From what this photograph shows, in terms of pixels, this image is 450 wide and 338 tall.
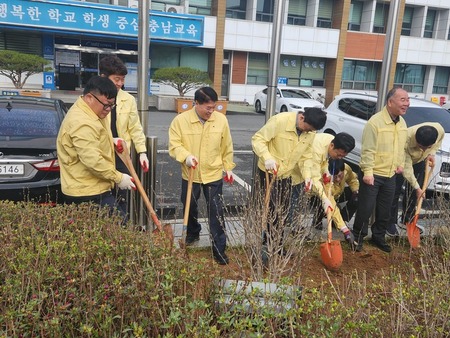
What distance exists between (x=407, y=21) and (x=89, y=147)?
91.8 feet

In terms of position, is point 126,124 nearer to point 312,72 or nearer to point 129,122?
point 129,122

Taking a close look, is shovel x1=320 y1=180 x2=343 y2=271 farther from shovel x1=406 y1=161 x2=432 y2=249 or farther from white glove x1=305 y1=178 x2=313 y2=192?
shovel x1=406 y1=161 x2=432 y2=249

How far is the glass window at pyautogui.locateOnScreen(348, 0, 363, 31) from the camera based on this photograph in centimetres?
2539

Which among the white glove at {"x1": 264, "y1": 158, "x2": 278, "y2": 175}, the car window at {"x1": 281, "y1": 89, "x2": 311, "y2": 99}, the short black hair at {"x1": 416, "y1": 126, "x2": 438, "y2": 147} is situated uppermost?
the short black hair at {"x1": 416, "y1": 126, "x2": 438, "y2": 147}

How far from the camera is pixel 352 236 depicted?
438 centimetres

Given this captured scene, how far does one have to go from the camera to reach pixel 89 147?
10.2 ft

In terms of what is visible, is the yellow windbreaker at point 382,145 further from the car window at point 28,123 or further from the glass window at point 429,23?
the glass window at point 429,23

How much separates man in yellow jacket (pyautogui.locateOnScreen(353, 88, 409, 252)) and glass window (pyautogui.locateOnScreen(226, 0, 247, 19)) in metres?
20.8

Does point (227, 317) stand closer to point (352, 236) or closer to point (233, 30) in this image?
point (352, 236)

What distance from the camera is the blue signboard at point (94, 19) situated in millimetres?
18641

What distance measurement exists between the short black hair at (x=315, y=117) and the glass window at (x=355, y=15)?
79.1ft

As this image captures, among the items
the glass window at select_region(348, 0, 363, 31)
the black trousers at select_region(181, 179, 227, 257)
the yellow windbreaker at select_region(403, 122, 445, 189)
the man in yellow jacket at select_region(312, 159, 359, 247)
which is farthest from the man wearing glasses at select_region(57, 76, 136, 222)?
the glass window at select_region(348, 0, 363, 31)

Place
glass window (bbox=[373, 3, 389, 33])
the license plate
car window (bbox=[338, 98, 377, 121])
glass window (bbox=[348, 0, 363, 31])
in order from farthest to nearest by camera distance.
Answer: glass window (bbox=[348, 0, 363, 31])
glass window (bbox=[373, 3, 389, 33])
car window (bbox=[338, 98, 377, 121])
the license plate

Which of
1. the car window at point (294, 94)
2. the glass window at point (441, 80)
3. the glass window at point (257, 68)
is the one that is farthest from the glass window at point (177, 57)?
the glass window at point (441, 80)
